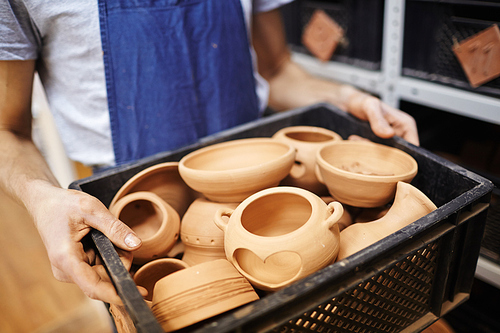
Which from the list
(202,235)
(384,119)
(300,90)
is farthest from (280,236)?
(300,90)

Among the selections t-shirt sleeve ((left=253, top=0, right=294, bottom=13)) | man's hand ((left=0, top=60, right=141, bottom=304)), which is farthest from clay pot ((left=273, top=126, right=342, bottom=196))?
t-shirt sleeve ((left=253, top=0, right=294, bottom=13))

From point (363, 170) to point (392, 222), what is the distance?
0.64 ft

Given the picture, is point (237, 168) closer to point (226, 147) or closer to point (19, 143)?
point (226, 147)

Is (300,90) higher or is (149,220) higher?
(300,90)

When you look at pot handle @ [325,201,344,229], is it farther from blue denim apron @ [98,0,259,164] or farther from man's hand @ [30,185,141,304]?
blue denim apron @ [98,0,259,164]

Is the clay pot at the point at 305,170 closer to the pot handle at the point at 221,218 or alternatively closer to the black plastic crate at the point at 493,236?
the pot handle at the point at 221,218

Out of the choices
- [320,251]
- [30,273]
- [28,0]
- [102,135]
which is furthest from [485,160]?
[30,273]

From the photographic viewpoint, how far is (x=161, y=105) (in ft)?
3.04

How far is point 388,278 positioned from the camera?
22.5 inches

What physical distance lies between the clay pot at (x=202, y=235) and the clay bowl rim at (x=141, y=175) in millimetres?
115

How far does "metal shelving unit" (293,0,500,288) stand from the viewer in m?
1.09

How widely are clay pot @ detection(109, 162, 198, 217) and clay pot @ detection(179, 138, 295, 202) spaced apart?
6 centimetres

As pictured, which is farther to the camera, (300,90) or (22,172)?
(300,90)

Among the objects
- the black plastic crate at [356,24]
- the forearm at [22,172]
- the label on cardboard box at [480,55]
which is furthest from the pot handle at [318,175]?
the black plastic crate at [356,24]
